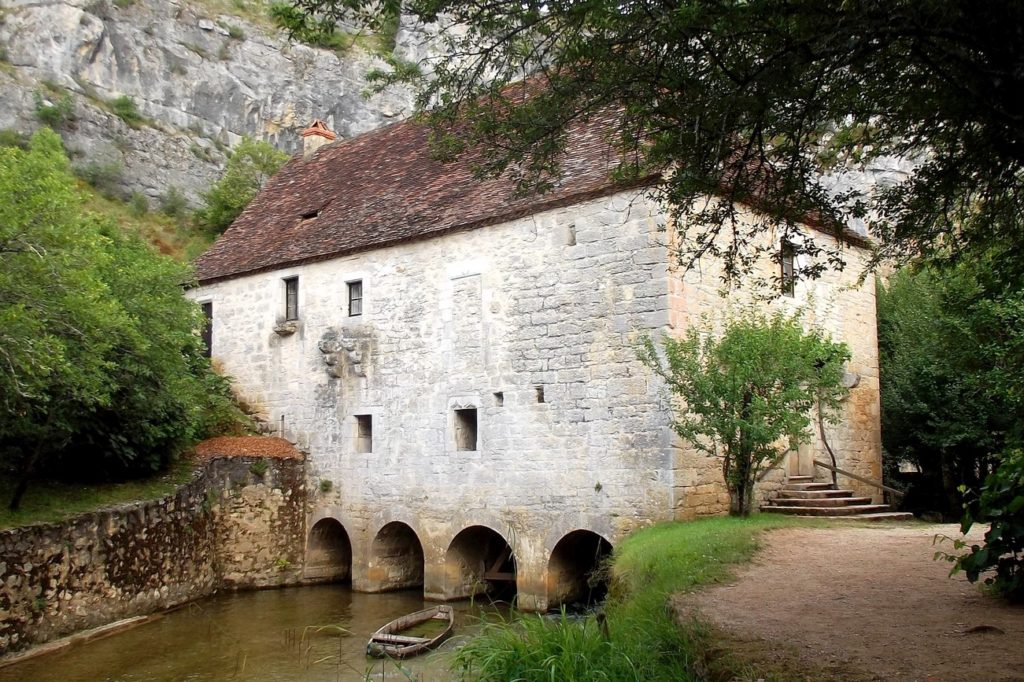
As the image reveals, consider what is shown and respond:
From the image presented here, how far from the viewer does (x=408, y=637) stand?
11.2 metres

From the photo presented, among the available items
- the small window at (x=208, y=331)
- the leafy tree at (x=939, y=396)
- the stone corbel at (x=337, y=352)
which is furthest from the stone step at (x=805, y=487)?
the small window at (x=208, y=331)

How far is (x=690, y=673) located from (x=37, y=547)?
9577mm

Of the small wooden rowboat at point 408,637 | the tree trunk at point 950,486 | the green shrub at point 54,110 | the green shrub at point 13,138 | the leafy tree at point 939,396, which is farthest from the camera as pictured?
the green shrub at point 54,110

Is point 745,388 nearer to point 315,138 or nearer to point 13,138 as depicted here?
point 315,138

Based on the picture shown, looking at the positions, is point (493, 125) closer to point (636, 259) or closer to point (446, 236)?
point (636, 259)

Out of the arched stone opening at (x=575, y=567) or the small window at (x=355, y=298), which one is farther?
the small window at (x=355, y=298)

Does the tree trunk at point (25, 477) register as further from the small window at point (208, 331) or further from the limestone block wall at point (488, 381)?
the small window at point (208, 331)

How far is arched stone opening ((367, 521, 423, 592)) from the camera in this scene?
1549 centimetres

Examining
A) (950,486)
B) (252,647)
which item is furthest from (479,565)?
(950,486)

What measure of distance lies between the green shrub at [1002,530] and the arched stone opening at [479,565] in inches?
345

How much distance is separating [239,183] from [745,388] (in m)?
21.2

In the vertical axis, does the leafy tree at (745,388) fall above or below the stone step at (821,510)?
above

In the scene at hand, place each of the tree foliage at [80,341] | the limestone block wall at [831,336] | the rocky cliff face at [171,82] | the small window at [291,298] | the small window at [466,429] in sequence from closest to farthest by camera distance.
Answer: the tree foliage at [80,341] < the limestone block wall at [831,336] < the small window at [466,429] < the small window at [291,298] < the rocky cliff face at [171,82]

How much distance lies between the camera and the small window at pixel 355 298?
1620cm
